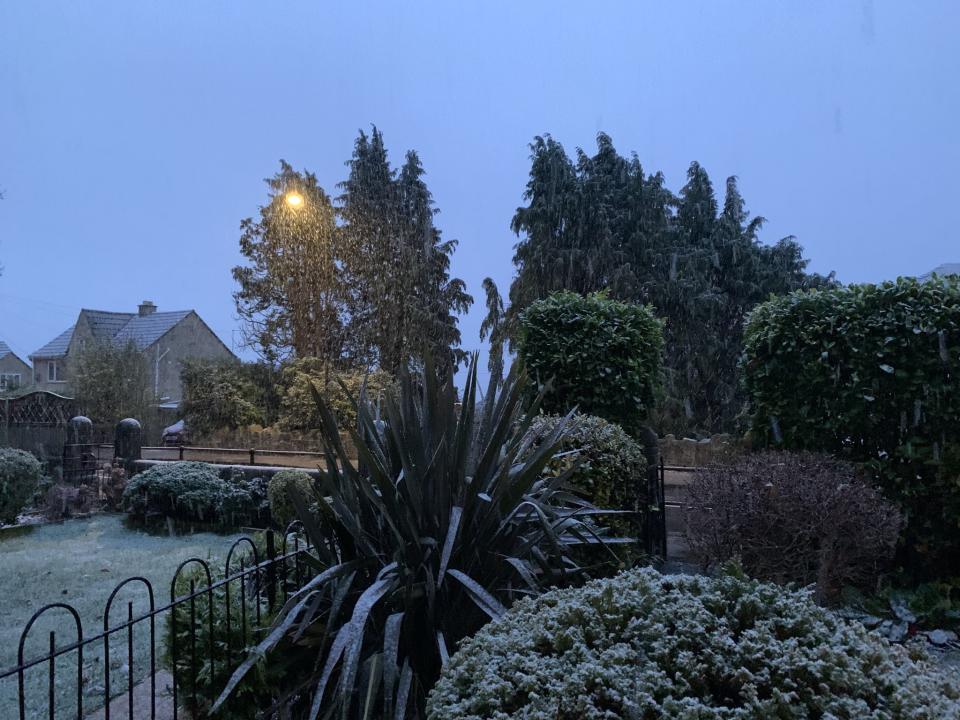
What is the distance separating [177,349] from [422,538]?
2447 cm

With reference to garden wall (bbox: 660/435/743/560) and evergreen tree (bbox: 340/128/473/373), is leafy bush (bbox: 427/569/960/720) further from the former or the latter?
evergreen tree (bbox: 340/128/473/373)

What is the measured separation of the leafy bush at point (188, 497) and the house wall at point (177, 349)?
13411 millimetres

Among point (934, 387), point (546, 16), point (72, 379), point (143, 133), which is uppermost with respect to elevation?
point (546, 16)

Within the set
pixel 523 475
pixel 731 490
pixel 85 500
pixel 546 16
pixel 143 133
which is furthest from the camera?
pixel 143 133

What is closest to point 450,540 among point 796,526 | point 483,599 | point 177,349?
point 483,599

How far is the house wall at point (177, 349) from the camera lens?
22500mm

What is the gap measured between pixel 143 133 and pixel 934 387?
252ft

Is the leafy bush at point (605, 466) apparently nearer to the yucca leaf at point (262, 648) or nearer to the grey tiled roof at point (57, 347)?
the yucca leaf at point (262, 648)

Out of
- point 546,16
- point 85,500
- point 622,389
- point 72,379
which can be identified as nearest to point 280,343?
point 72,379

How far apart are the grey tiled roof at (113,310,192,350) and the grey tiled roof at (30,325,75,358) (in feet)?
10.1

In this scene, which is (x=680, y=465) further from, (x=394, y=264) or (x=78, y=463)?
(x=394, y=264)

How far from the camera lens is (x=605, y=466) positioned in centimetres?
441

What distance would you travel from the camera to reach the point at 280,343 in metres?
20.2

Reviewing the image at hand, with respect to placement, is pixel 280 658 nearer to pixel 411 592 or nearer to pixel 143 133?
pixel 411 592
